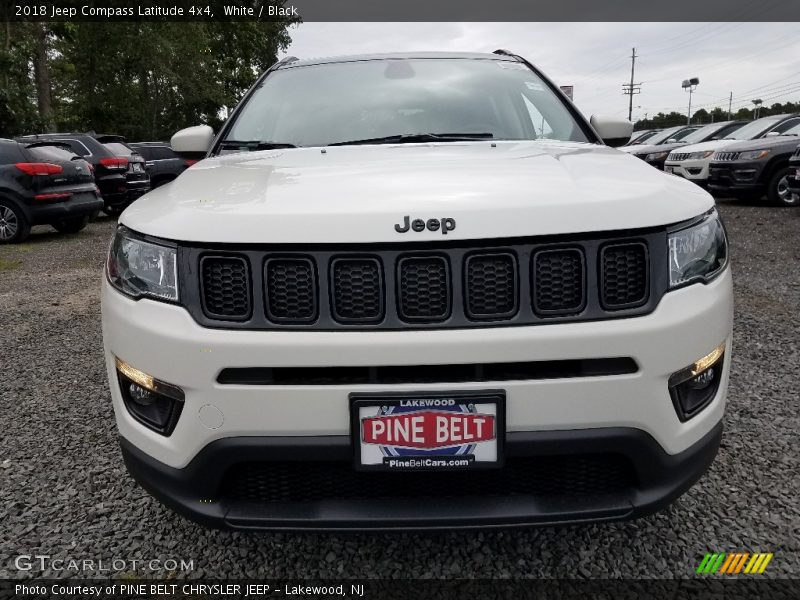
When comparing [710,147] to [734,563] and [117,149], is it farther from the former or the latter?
[734,563]

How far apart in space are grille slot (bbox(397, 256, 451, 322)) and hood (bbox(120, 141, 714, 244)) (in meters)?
0.07

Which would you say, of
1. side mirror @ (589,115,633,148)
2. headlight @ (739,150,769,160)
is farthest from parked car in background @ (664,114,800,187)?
side mirror @ (589,115,633,148)

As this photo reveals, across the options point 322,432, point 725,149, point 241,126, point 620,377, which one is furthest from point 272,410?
point 725,149

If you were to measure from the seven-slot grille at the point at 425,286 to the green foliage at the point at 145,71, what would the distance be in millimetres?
22933

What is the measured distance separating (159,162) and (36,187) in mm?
6105

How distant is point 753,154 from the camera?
433 inches

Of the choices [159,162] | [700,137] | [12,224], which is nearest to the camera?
[12,224]

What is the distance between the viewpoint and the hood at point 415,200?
5.15 feet

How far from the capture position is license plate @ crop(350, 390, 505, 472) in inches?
60.9

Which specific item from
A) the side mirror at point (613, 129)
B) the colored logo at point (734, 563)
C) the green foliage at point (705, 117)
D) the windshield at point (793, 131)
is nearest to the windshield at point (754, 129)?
the windshield at point (793, 131)

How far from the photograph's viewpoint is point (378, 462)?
5.24 ft

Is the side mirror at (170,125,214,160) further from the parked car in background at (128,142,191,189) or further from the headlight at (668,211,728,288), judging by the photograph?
the parked car in background at (128,142,191,189)

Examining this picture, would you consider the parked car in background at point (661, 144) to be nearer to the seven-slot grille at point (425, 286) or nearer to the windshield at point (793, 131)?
the windshield at point (793, 131)

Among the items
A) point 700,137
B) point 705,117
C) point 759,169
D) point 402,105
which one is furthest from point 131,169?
point 705,117
